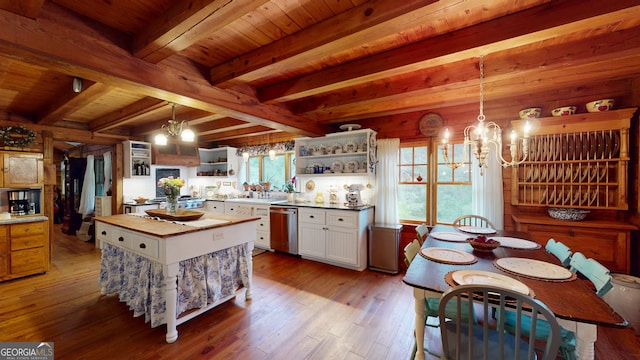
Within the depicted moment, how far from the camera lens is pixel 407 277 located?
1.58 meters

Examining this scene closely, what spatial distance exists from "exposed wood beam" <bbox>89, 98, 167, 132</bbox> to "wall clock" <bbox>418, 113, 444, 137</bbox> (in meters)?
3.42

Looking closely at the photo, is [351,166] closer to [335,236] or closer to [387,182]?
[387,182]

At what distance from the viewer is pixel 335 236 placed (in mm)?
3756

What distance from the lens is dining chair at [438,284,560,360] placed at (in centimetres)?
108

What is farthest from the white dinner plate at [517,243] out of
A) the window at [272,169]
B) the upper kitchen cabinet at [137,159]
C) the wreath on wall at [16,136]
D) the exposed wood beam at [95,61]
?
the wreath on wall at [16,136]

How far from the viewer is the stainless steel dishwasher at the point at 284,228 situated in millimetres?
4156

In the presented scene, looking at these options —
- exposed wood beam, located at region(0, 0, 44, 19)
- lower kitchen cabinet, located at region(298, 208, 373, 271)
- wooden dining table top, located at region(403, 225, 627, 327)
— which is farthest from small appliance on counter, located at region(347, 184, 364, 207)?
exposed wood beam, located at region(0, 0, 44, 19)

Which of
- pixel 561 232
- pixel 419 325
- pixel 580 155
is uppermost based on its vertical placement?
pixel 580 155

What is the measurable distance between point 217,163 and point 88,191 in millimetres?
2938

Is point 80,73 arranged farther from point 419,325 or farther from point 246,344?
point 419,325

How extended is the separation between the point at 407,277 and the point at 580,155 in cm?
282

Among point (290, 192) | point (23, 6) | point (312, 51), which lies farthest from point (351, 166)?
point (23, 6)

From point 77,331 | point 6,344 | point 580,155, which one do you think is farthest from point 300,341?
point 580,155

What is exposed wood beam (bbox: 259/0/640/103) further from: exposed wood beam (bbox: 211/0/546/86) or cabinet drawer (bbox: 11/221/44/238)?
cabinet drawer (bbox: 11/221/44/238)
